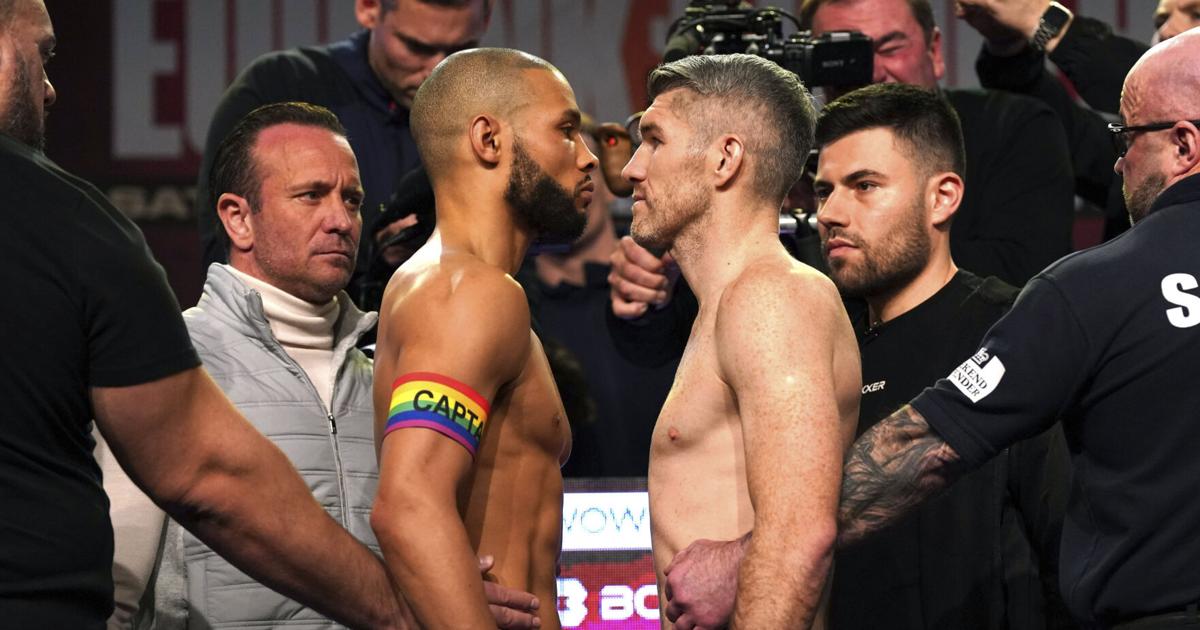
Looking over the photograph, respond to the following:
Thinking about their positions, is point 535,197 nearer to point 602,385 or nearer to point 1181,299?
point 1181,299

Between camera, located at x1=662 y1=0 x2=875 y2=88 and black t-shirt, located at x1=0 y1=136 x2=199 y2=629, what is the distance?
1766 mm

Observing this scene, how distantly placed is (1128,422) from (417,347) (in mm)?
1093

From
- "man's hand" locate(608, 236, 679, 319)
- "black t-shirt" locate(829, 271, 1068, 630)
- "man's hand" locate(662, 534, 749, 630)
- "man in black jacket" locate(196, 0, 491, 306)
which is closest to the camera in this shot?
"man's hand" locate(662, 534, 749, 630)

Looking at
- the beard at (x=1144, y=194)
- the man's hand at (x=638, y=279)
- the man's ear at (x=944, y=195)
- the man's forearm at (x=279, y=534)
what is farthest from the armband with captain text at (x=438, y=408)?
the man's ear at (x=944, y=195)

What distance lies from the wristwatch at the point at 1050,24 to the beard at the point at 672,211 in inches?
60.8

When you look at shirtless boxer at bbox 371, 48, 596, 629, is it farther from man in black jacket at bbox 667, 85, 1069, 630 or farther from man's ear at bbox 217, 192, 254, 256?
man in black jacket at bbox 667, 85, 1069, 630

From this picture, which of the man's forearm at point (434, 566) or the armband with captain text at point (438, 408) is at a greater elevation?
the armband with captain text at point (438, 408)

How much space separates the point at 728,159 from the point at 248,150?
1076mm

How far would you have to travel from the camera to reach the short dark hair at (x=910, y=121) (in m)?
3.08

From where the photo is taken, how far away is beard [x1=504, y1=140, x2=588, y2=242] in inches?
100

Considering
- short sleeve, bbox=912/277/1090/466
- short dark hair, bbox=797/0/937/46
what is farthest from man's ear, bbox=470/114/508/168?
short dark hair, bbox=797/0/937/46

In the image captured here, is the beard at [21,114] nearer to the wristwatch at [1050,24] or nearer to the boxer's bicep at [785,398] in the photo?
the boxer's bicep at [785,398]

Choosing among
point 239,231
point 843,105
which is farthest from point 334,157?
point 843,105

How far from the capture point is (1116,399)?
221 cm
